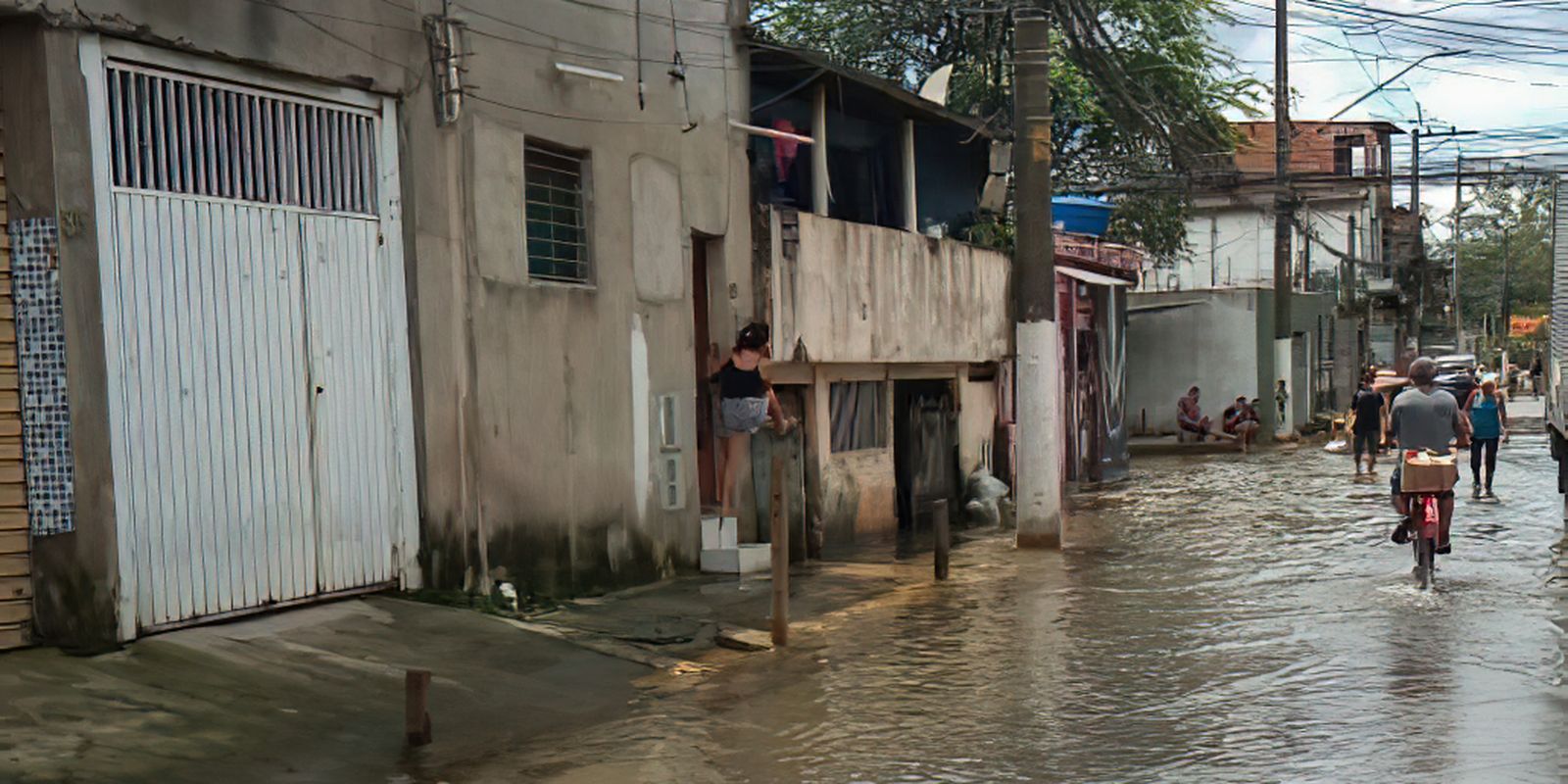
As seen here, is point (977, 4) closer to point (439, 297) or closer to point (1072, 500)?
point (1072, 500)

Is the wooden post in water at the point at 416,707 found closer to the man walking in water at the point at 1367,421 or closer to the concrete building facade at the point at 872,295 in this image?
the concrete building facade at the point at 872,295

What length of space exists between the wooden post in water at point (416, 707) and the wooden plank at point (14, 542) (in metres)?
2.29

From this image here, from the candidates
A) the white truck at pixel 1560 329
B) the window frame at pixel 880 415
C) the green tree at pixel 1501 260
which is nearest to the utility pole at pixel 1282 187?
the white truck at pixel 1560 329

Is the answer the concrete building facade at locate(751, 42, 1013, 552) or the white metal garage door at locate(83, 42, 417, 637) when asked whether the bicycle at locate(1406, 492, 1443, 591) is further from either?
the white metal garage door at locate(83, 42, 417, 637)

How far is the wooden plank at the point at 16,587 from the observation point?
28.5ft

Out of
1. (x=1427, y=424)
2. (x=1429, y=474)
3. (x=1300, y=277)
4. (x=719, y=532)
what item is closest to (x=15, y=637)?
(x=719, y=532)

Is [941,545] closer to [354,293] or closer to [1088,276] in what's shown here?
[354,293]

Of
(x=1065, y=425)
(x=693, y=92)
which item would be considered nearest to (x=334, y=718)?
(x=693, y=92)

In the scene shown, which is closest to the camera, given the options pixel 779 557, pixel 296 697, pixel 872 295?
pixel 296 697

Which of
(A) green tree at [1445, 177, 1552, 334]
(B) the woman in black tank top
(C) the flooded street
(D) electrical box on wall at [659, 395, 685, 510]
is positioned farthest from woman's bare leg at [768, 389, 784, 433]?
(A) green tree at [1445, 177, 1552, 334]

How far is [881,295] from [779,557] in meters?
8.38

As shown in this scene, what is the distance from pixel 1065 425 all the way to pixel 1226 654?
1771cm

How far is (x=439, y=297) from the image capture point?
1159 centimetres

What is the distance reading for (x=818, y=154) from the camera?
18.4 m
